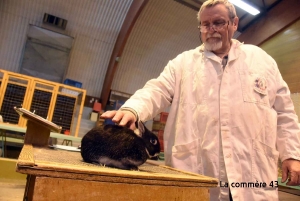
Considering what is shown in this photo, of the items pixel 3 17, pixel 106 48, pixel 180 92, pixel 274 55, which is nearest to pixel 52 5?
pixel 3 17

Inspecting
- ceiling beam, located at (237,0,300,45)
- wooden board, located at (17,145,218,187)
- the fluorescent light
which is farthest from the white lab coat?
ceiling beam, located at (237,0,300,45)

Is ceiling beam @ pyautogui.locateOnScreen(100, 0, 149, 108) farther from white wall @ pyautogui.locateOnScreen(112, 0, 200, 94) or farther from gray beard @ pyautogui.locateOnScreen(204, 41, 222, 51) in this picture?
gray beard @ pyautogui.locateOnScreen(204, 41, 222, 51)

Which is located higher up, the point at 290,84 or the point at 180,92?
the point at 290,84

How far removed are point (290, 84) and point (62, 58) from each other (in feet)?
21.5

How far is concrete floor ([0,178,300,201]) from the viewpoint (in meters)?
3.20

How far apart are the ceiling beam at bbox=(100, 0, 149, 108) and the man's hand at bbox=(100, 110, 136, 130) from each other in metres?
6.79

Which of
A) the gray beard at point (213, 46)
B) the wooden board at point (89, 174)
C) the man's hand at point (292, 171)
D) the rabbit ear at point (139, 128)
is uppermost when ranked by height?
the gray beard at point (213, 46)

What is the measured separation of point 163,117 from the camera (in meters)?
8.40

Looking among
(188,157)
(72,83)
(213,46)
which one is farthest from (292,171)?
(72,83)

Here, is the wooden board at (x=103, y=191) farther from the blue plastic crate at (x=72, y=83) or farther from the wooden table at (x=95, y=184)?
the blue plastic crate at (x=72, y=83)

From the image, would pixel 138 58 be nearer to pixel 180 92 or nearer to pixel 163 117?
pixel 163 117

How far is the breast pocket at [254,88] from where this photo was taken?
1.42 m

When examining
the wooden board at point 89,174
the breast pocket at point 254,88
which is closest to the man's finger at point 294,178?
the breast pocket at point 254,88

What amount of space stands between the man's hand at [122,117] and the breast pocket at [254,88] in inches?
26.1
